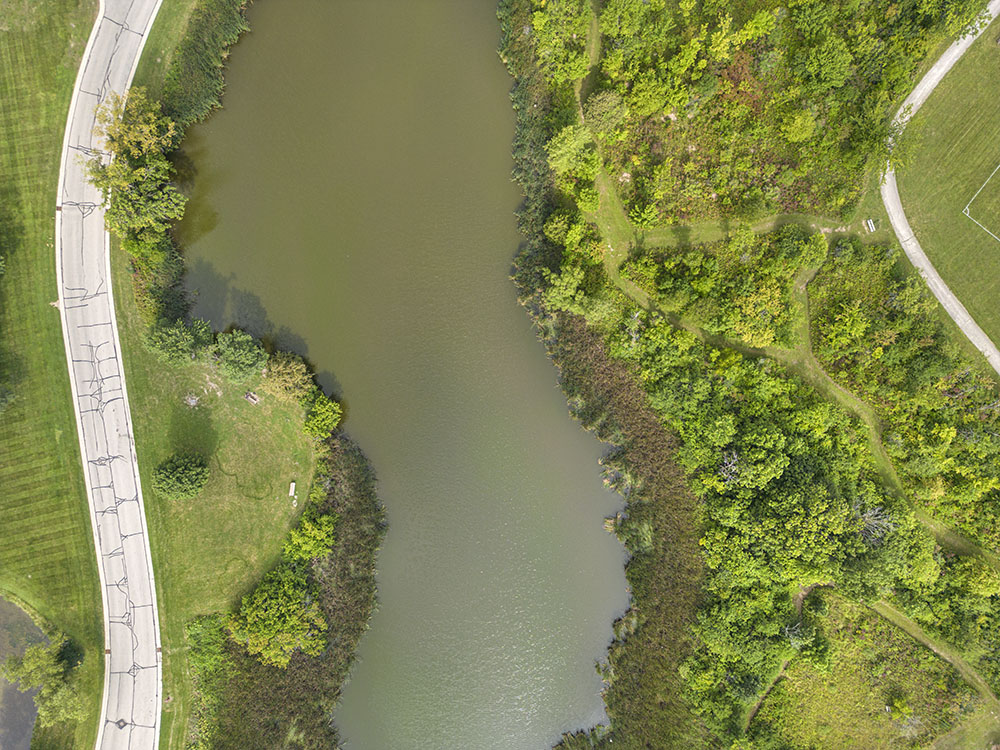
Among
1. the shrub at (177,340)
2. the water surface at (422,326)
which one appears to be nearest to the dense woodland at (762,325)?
the water surface at (422,326)

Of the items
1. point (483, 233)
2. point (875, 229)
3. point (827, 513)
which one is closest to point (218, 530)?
point (483, 233)

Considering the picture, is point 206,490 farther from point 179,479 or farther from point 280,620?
point 280,620

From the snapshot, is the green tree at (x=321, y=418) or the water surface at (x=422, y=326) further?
the water surface at (x=422, y=326)

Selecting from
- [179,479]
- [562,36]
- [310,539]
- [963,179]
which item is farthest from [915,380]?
[179,479]

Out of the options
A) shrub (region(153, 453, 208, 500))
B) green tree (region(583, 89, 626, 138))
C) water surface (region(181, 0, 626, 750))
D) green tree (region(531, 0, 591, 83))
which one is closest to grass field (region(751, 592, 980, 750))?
water surface (region(181, 0, 626, 750))

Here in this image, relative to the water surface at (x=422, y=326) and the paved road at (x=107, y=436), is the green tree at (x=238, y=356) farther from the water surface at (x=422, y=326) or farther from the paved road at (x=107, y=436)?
the paved road at (x=107, y=436)

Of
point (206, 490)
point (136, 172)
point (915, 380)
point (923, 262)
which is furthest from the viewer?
point (206, 490)
